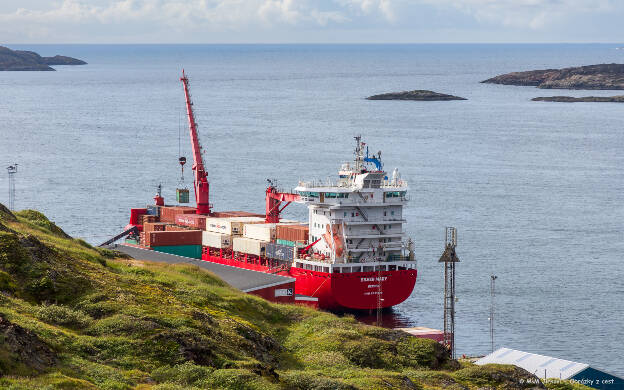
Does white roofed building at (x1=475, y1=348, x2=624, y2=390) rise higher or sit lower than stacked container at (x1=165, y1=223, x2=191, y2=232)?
lower

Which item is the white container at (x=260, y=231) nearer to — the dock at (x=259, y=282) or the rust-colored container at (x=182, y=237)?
the rust-colored container at (x=182, y=237)

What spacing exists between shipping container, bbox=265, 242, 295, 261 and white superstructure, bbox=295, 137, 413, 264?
1.77 m

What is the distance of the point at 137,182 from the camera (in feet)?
332

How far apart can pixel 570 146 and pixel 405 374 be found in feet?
368

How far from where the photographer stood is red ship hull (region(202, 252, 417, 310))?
177ft

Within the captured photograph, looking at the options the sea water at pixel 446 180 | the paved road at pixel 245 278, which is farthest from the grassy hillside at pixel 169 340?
the sea water at pixel 446 180

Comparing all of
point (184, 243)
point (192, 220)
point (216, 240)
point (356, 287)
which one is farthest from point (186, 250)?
point (356, 287)

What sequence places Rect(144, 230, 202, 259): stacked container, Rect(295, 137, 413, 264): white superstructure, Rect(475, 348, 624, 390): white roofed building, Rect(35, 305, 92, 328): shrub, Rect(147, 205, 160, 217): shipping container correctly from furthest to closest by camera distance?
Rect(147, 205, 160, 217): shipping container, Rect(144, 230, 202, 259): stacked container, Rect(295, 137, 413, 264): white superstructure, Rect(475, 348, 624, 390): white roofed building, Rect(35, 305, 92, 328): shrub

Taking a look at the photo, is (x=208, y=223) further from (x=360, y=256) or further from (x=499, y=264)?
(x=499, y=264)

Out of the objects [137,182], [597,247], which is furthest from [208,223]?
[137,182]

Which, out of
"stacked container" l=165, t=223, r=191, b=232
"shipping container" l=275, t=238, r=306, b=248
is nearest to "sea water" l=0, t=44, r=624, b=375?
"shipping container" l=275, t=238, r=306, b=248

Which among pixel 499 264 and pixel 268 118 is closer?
pixel 499 264

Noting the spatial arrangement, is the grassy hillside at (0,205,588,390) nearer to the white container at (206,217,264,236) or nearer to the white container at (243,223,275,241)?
the white container at (243,223,275,241)

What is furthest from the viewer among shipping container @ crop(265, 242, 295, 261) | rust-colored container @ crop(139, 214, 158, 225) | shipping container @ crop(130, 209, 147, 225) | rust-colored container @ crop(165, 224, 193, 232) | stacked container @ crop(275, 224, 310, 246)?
shipping container @ crop(130, 209, 147, 225)
